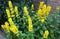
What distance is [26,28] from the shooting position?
454 centimetres

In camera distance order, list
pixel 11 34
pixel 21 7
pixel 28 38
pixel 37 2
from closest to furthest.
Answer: pixel 28 38
pixel 11 34
pixel 21 7
pixel 37 2

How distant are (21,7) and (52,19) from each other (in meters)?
1.16

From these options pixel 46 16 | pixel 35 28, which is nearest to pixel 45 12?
pixel 46 16

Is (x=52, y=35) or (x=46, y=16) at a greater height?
(x=46, y=16)

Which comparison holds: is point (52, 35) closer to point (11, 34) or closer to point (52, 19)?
point (52, 19)

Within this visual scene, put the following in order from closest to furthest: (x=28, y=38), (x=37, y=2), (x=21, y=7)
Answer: (x=28, y=38), (x=21, y=7), (x=37, y=2)

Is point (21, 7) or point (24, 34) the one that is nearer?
point (24, 34)

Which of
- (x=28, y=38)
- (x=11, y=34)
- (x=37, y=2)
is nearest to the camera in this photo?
(x=28, y=38)

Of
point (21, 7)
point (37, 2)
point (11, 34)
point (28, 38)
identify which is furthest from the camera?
point (37, 2)

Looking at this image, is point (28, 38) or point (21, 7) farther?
point (21, 7)

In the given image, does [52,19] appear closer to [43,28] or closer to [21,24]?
[43,28]

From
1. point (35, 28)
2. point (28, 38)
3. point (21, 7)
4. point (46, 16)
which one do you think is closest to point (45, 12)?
point (46, 16)

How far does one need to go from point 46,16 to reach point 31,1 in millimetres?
1169

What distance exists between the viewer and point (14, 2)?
17.9 ft
